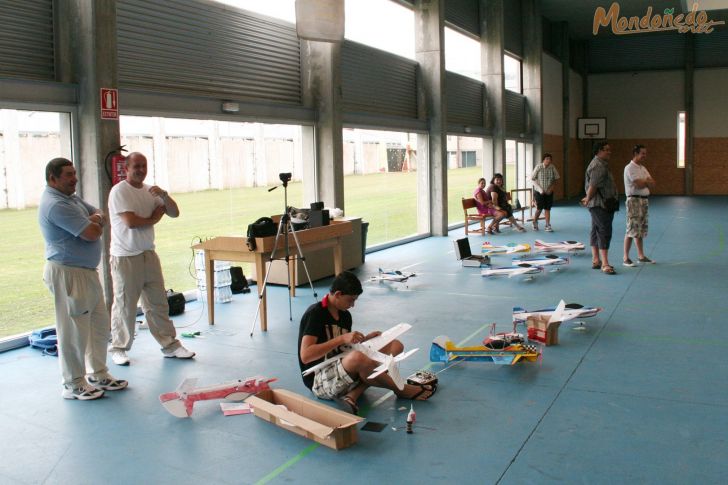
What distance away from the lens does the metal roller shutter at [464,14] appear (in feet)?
54.5

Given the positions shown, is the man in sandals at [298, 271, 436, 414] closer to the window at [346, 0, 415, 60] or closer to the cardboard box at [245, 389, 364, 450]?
the cardboard box at [245, 389, 364, 450]

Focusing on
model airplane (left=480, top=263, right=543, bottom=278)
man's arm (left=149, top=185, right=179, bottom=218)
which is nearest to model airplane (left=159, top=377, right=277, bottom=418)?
man's arm (left=149, top=185, right=179, bottom=218)

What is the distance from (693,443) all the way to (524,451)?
3.25ft

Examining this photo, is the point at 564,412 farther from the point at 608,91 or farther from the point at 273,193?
the point at 608,91

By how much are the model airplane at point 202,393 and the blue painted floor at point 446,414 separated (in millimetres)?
92

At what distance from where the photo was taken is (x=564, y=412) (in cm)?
464

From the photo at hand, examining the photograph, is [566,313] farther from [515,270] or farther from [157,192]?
[157,192]

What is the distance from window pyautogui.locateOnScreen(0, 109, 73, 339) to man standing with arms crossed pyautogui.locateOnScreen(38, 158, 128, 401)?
6.88ft

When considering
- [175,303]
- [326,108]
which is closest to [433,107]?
[326,108]

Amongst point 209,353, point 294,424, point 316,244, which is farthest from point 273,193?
point 294,424

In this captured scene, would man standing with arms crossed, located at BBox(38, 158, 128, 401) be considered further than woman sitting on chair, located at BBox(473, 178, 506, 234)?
No

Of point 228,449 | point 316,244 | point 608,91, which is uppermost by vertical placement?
point 608,91

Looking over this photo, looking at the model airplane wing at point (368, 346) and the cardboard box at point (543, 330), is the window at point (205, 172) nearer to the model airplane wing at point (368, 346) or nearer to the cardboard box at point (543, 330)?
the model airplane wing at point (368, 346)

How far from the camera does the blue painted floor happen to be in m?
3.85
